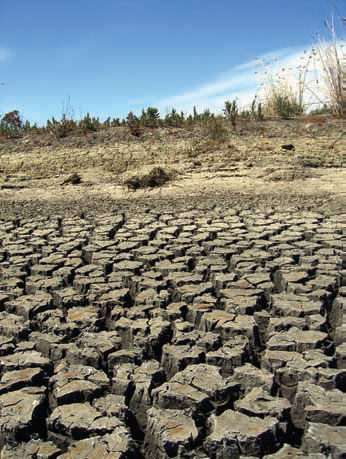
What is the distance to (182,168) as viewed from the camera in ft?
22.8

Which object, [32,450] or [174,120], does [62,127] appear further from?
[32,450]

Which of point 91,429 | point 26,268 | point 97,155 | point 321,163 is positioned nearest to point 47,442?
point 91,429

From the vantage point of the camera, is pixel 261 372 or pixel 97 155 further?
pixel 97 155

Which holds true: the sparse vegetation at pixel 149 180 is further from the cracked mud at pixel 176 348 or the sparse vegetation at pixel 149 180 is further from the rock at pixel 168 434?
the rock at pixel 168 434

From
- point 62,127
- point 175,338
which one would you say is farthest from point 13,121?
point 175,338

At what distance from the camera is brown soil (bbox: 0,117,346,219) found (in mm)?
5570

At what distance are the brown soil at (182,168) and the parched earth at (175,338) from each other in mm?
981

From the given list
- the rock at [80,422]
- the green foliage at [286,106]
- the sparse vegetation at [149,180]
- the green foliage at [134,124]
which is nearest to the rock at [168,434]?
the rock at [80,422]

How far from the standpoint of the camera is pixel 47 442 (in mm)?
1646

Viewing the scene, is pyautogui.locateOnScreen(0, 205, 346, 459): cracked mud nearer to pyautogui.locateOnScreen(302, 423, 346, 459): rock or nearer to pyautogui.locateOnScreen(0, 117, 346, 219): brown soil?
pyautogui.locateOnScreen(302, 423, 346, 459): rock

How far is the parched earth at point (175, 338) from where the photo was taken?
64.5 inches

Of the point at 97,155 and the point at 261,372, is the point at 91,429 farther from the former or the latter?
the point at 97,155

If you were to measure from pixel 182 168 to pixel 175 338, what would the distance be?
4.90 metres

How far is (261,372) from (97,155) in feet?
19.9
